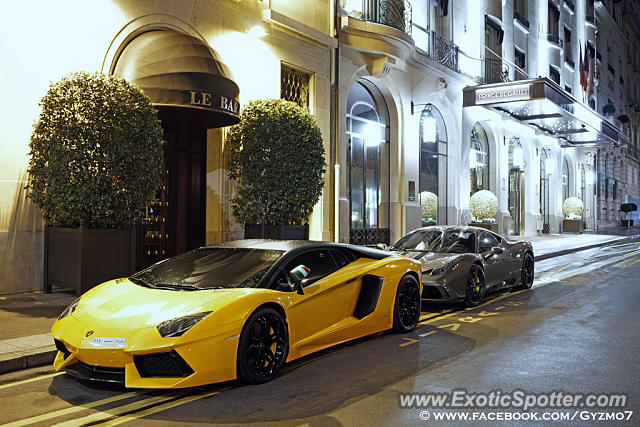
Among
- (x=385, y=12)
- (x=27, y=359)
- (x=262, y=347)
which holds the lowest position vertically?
(x=27, y=359)

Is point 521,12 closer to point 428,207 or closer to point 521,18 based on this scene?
point 521,18

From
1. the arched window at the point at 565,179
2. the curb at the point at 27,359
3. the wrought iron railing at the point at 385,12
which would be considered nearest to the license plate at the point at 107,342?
the curb at the point at 27,359

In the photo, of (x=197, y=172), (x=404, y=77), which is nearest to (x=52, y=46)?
(x=197, y=172)

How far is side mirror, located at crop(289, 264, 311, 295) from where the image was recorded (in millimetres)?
5836

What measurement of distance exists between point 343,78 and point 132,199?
10040mm

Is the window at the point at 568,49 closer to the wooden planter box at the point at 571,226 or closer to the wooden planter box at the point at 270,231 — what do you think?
the wooden planter box at the point at 571,226

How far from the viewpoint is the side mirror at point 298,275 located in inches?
230

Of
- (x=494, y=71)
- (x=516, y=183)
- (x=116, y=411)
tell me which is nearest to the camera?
(x=116, y=411)

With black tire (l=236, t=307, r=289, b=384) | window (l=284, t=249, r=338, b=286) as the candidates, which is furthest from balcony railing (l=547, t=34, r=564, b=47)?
black tire (l=236, t=307, r=289, b=384)

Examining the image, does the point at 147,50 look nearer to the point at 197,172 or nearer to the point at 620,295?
the point at 197,172

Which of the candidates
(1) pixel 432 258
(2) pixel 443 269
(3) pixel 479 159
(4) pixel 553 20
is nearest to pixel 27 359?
(2) pixel 443 269

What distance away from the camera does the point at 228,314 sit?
514cm

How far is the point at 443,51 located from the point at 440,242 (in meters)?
15.6

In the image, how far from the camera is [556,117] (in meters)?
30.2
